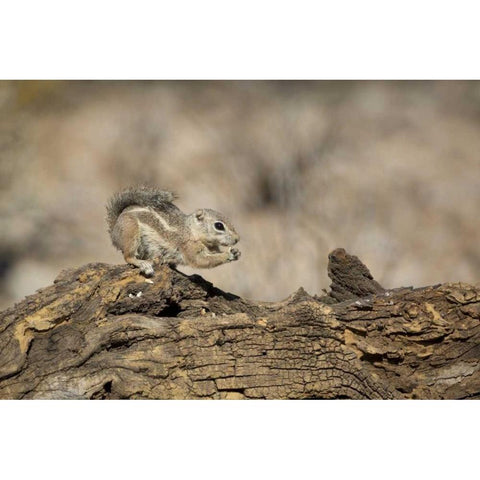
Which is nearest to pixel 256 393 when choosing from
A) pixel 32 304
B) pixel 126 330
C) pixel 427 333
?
pixel 126 330

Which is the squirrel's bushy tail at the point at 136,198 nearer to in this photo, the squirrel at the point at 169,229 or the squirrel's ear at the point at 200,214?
the squirrel at the point at 169,229

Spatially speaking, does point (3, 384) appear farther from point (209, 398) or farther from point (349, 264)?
point (349, 264)

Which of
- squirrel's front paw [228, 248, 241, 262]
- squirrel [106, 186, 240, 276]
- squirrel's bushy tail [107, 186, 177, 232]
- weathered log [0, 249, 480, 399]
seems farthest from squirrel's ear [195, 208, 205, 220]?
weathered log [0, 249, 480, 399]

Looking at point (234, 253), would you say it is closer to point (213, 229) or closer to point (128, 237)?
point (213, 229)

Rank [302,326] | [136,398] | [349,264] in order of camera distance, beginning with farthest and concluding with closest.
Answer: [349,264], [302,326], [136,398]

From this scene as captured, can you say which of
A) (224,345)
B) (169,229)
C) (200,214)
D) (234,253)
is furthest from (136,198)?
(224,345)

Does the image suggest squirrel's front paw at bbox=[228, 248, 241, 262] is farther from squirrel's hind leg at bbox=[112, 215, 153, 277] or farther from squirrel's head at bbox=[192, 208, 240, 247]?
squirrel's hind leg at bbox=[112, 215, 153, 277]
